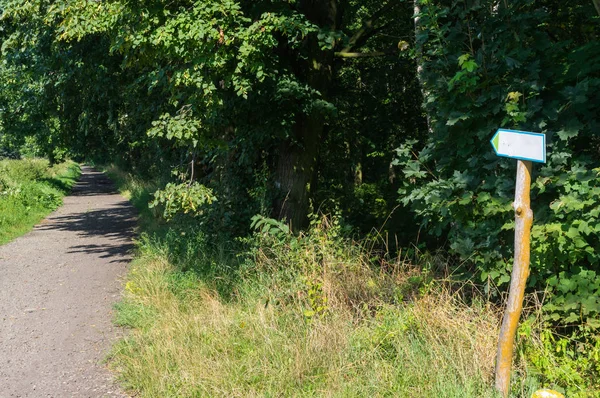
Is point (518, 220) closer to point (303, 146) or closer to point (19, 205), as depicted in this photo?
point (303, 146)

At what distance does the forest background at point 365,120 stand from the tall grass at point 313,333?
0.10m

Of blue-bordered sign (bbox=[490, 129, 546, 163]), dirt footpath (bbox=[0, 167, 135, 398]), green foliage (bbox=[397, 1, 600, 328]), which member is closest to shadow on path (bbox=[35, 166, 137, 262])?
dirt footpath (bbox=[0, 167, 135, 398])

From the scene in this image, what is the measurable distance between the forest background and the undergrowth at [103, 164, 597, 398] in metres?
0.08

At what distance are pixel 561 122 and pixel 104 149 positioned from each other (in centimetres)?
1961

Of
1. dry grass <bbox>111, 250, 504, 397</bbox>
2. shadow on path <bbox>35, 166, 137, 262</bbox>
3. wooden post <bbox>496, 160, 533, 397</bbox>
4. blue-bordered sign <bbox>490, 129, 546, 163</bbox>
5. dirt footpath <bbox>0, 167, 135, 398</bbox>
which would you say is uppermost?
blue-bordered sign <bbox>490, 129, 546, 163</bbox>

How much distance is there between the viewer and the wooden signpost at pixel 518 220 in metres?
3.82

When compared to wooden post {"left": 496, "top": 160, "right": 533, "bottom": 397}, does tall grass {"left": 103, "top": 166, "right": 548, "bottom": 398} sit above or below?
below

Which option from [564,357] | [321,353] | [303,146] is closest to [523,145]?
[564,357]

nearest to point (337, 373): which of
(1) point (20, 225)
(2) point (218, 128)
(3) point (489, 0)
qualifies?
(3) point (489, 0)

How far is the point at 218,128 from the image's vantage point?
9.69 meters

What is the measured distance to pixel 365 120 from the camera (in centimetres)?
1288

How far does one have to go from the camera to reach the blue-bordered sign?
3.78 metres

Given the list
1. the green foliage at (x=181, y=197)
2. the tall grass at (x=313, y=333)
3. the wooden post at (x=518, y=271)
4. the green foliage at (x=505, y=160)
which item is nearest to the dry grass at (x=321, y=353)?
the tall grass at (x=313, y=333)

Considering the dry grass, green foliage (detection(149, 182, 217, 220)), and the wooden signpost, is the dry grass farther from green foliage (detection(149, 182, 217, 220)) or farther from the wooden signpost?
green foliage (detection(149, 182, 217, 220))
